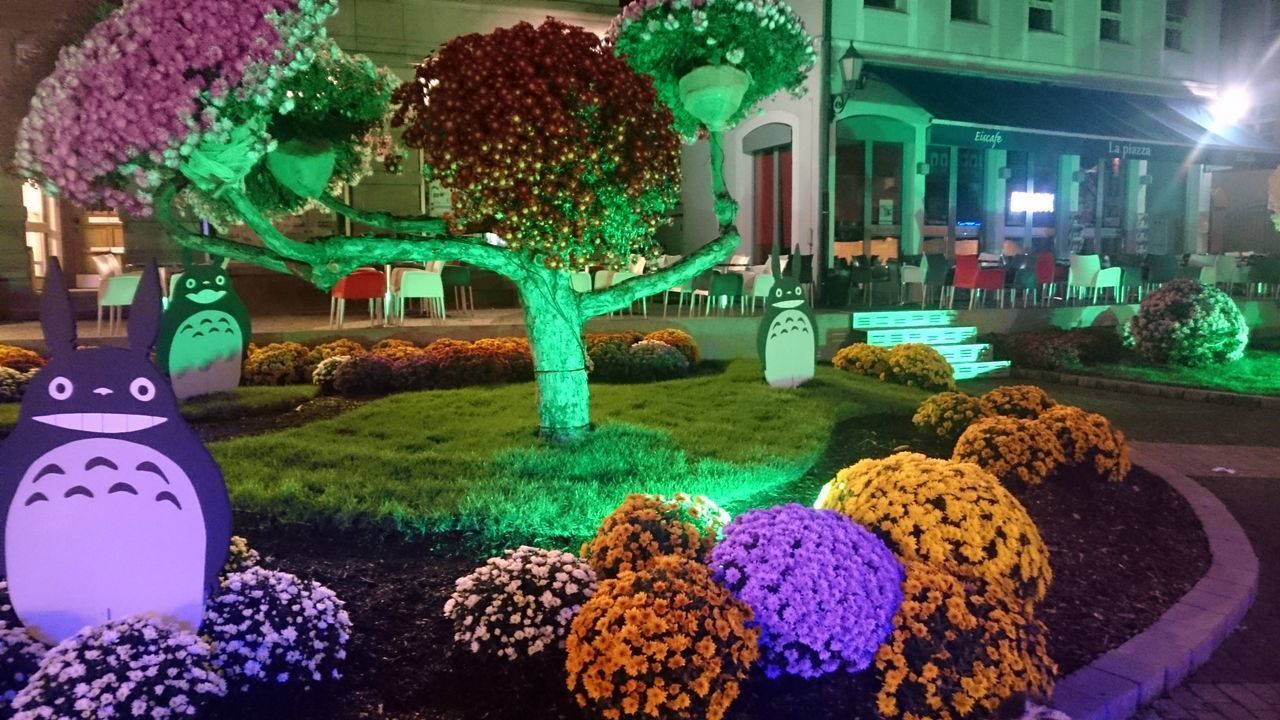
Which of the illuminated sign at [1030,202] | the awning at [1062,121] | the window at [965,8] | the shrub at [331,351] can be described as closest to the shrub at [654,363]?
the shrub at [331,351]

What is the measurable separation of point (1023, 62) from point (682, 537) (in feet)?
59.0

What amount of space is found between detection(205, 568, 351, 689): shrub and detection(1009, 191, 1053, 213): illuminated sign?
62.7 ft

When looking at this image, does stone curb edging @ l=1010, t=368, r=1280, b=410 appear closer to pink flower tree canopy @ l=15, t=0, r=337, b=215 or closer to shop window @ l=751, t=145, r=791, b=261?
shop window @ l=751, t=145, r=791, b=261

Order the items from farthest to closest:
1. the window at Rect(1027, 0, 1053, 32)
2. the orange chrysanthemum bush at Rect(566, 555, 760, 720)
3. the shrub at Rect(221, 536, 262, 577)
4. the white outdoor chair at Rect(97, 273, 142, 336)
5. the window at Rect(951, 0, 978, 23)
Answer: the window at Rect(1027, 0, 1053, 32) → the window at Rect(951, 0, 978, 23) → the white outdoor chair at Rect(97, 273, 142, 336) → the shrub at Rect(221, 536, 262, 577) → the orange chrysanthemum bush at Rect(566, 555, 760, 720)

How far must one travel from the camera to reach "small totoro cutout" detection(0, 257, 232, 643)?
2.71 m

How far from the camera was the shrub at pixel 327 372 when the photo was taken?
903 cm

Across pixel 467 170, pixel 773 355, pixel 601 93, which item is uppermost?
pixel 601 93

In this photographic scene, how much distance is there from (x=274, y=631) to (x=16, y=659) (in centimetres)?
72

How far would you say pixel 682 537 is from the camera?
3637 millimetres

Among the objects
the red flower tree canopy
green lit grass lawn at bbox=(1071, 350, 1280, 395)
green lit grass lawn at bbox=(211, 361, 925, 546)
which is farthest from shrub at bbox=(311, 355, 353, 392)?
green lit grass lawn at bbox=(1071, 350, 1280, 395)

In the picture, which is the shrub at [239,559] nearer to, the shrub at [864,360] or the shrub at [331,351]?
the shrub at [331,351]

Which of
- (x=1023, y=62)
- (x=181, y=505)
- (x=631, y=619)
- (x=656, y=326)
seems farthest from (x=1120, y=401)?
(x=1023, y=62)

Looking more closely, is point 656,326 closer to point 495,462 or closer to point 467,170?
point 495,462

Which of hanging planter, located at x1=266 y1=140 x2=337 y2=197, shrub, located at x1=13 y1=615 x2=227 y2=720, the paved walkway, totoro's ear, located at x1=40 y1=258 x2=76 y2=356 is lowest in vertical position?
the paved walkway
